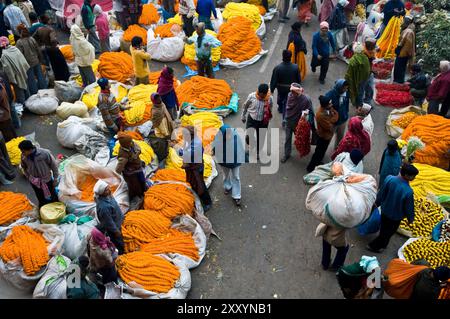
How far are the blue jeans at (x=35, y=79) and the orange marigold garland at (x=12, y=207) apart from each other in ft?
10.9

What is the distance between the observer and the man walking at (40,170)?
6213 millimetres

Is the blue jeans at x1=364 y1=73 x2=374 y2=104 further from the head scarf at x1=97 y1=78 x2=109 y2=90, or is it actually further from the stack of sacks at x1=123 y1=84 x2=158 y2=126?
the head scarf at x1=97 y1=78 x2=109 y2=90

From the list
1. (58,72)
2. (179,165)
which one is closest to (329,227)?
(179,165)

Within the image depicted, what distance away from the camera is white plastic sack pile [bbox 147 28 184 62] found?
1045 cm

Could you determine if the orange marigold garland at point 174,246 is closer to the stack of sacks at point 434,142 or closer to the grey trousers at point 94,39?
the stack of sacks at point 434,142

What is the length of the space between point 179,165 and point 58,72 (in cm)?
375

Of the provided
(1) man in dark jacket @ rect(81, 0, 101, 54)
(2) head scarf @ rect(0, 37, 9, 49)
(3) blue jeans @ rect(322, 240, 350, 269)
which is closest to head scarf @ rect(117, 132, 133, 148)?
(3) blue jeans @ rect(322, 240, 350, 269)

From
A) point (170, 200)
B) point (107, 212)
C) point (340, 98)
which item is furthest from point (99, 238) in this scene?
point (340, 98)

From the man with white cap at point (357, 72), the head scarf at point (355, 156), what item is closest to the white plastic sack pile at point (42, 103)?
the man with white cap at point (357, 72)

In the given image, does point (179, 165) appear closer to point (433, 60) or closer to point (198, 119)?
point (198, 119)

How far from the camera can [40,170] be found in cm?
635

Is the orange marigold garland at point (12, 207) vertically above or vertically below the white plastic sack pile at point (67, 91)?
Answer: below

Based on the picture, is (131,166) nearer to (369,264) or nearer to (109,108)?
(109,108)
